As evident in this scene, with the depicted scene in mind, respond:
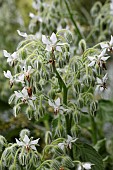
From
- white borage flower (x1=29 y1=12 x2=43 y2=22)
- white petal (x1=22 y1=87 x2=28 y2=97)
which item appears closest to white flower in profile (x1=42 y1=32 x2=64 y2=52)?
white petal (x1=22 y1=87 x2=28 y2=97)

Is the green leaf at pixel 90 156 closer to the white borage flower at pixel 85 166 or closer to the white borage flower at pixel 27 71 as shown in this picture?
the white borage flower at pixel 85 166

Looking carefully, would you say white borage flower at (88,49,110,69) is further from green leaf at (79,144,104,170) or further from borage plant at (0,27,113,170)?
green leaf at (79,144,104,170)

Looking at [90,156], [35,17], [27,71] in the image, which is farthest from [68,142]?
[35,17]

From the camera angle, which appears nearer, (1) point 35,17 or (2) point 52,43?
(2) point 52,43

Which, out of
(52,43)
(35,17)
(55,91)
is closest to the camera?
(52,43)

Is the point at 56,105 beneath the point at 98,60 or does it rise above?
beneath

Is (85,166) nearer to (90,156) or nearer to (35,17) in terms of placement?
(90,156)

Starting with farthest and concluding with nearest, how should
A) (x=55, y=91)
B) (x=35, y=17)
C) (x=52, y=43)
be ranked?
(x=35, y=17) → (x=55, y=91) → (x=52, y=43)

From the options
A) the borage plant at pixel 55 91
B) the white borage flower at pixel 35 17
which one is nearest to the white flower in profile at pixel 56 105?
the borage plant at pixel 55 91
